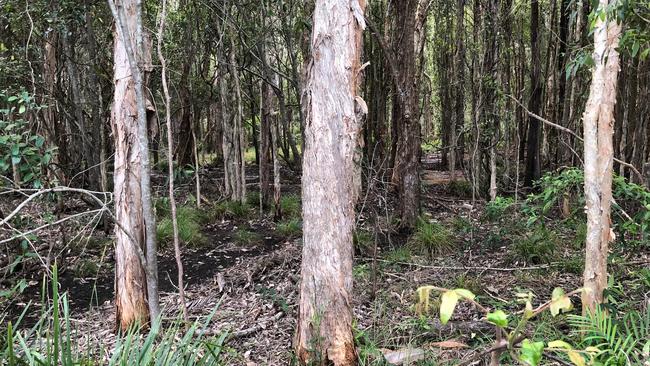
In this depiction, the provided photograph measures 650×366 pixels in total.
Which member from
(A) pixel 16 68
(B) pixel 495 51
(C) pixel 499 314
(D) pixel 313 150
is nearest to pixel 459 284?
(D) pixel 313 150

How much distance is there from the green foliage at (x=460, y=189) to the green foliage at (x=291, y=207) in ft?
12.4

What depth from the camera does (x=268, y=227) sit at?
924 centimetres

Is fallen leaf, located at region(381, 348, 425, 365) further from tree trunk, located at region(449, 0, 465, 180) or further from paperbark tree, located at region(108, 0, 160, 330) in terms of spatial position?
tree trunk, located at region(449, 0, 465, 180)

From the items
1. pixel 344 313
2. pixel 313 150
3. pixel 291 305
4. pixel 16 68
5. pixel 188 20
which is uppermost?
pixel 188 20

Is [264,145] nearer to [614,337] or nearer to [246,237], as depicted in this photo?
[246,237]

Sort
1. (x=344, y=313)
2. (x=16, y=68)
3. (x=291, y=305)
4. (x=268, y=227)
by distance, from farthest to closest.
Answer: (x=268, y=227), (x=16, y=68), (x=291, y=305), (x=344, y=313)

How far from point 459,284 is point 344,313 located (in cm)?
227

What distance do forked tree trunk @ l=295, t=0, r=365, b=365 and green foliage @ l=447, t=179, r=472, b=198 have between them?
8.46m

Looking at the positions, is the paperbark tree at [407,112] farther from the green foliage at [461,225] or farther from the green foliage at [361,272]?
the green foliage at [361,272]

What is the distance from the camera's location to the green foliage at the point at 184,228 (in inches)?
304

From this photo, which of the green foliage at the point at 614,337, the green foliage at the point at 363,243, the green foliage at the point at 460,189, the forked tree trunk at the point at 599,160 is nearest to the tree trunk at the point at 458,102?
the green foliage at the point at 460,189

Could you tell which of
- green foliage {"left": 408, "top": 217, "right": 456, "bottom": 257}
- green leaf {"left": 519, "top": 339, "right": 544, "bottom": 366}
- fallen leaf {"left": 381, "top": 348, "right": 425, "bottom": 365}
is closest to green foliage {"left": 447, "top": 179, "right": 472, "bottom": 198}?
green foliage {"left": 408, "top": 217, "right": 456, "bottom": 257}

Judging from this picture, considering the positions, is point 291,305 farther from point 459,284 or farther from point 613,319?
point 613,319

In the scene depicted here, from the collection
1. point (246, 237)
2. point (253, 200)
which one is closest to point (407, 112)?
point (246, 237)
